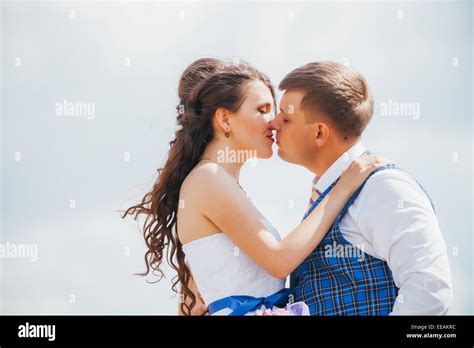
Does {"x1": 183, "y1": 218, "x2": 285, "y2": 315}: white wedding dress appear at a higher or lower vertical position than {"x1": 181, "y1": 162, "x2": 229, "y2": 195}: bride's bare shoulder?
lower

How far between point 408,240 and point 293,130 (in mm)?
1357

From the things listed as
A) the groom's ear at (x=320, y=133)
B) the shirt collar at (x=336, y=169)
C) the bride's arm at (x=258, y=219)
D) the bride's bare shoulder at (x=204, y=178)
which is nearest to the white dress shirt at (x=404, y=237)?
the bride's arm at (x=258, y=219)

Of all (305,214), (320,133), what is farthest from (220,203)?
(320,133)

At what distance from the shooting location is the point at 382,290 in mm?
4793

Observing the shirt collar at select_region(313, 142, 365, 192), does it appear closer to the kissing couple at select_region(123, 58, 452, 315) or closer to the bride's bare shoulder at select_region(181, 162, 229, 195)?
the kissing couple at select_region(123, 58, 452, 315)

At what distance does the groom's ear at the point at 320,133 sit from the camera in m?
5.34

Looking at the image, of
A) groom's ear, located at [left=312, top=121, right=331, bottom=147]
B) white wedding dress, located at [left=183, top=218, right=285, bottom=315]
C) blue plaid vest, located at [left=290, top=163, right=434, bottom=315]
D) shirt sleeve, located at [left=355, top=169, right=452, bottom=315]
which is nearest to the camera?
shirt sleeve, located at [left=355, top=169, right=452, bottom=315]

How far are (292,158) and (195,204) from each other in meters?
0.86

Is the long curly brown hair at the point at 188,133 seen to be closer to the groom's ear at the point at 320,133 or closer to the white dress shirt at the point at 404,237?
the groom's ear at the point at 320,133

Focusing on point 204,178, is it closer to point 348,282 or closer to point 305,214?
point 305,214

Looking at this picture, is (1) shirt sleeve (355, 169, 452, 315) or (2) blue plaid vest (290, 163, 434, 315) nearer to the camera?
(1) shirt sleeve (355, 169, 452, 315)

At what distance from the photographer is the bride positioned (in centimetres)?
496

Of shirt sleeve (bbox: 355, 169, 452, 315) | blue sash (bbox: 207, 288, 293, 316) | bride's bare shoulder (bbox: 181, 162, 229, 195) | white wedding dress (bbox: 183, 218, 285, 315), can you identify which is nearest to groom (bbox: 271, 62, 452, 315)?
shirt sleeve (bbox: 355, 169, 452, 315)
